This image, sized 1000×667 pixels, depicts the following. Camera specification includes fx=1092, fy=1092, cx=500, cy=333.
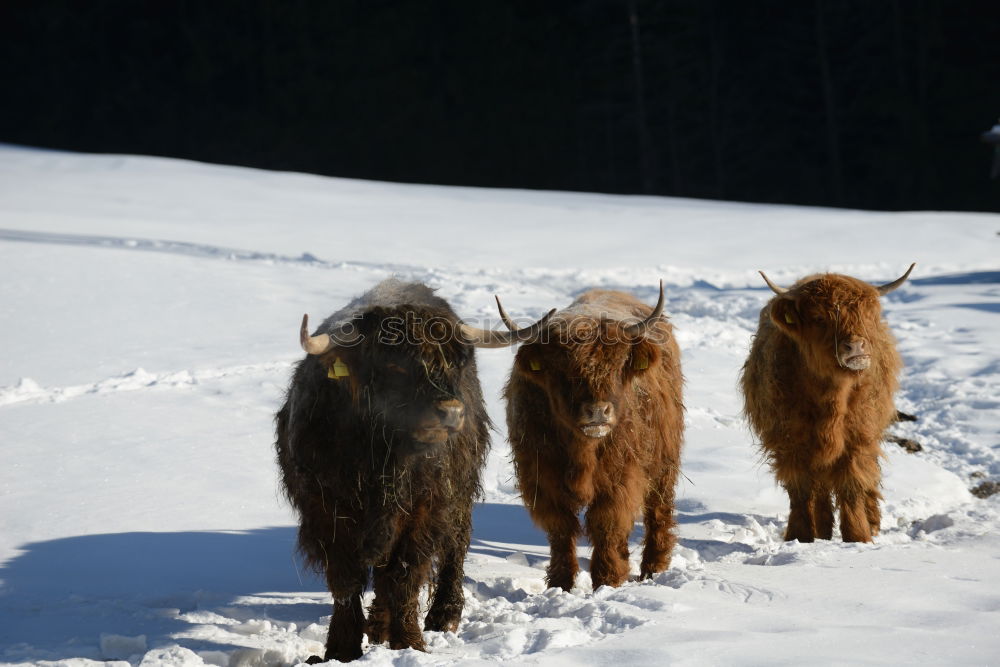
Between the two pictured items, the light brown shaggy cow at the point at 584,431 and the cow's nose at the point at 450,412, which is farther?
the light brown shaggy cow at the point at 584,431

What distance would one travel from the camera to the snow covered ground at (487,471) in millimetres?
3805

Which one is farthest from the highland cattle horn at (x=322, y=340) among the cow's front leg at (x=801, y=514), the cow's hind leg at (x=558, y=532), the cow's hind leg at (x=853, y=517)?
the cow's hind leg at (x=853, y=517)

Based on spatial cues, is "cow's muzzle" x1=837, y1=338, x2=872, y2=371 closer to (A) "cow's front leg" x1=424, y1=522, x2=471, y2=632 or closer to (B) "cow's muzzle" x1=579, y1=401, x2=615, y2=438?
(B) "cow's muzzle" x1=579, y1=401, x2=615, y2=438

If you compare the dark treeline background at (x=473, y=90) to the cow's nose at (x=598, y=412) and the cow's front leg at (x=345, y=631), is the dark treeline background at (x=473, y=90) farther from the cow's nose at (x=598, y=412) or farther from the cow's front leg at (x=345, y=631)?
the cow's front leg at (x=345, y=631)

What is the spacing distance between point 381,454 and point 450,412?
1.13ft

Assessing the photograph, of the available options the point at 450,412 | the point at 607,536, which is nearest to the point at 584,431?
the point at 607,536

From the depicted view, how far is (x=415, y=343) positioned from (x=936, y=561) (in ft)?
7.65

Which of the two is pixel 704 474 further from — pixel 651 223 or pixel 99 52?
pixel 99 52

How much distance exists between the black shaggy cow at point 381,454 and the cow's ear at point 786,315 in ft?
5.79

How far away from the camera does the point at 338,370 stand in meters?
3.93

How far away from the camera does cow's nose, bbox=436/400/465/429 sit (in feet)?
12.6

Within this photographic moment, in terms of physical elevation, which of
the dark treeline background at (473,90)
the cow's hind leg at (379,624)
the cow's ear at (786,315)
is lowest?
the cow's hind leg at (379,624)

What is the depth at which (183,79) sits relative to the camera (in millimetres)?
32656

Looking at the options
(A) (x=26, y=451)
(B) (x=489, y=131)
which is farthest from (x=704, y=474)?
(B) (x=489, y=131)
